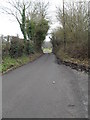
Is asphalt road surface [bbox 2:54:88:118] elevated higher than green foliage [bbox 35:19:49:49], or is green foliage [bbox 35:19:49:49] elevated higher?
green foliage [bbox 35:19:49:49]

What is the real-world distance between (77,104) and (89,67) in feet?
27.4

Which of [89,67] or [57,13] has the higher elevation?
[57,13]


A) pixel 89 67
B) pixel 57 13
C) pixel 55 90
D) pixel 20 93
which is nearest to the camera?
pixel 20 93

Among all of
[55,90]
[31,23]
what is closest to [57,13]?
[31,23]

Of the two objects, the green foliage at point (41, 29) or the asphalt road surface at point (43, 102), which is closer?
the asphalt road surface at point (43, 102)

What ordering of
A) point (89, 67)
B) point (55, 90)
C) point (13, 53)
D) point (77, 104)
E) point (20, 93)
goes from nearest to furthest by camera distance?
point (77, 104) → point (20, 93) → point (55, 90) → point (89, 67) → point (13, 53)

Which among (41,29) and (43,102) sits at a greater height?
(41,29)

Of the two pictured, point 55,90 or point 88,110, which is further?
point 55,90

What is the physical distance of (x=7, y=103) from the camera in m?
6.73

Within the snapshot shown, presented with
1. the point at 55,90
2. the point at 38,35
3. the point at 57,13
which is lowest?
the point at 55,90

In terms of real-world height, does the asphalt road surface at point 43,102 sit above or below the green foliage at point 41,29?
below

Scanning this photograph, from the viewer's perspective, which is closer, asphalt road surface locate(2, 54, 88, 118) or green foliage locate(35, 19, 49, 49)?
asphalt road surface locate(2, 54, 88, 118)

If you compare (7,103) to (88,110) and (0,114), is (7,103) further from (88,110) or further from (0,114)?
(88,110)

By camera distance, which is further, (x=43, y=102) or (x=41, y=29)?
(x=41, y=29)
